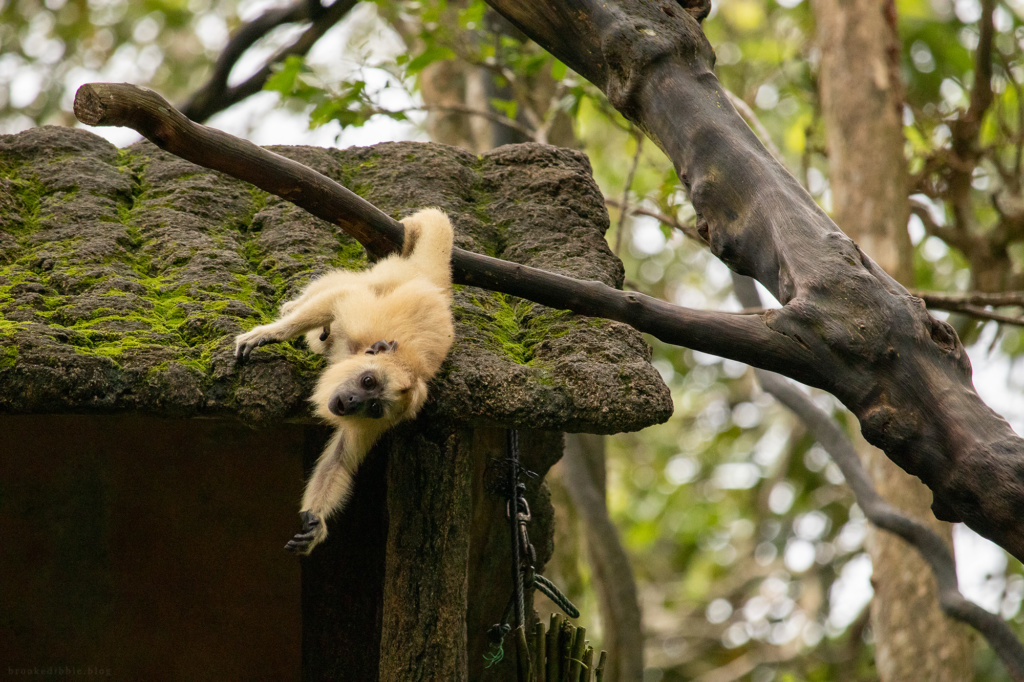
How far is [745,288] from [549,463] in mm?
3267

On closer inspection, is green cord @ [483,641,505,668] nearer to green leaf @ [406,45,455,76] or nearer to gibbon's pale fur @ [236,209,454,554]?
gibbon's pale fur @ [236,209,454,554]

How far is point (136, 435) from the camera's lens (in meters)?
4.93

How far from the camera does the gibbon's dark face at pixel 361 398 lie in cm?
375

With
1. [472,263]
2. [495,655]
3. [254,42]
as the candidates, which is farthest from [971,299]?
[254,42]

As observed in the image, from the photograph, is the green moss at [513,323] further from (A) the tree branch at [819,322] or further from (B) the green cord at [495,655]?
(B) the green cord at [495,655]

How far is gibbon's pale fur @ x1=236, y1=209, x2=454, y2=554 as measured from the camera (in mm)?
3775

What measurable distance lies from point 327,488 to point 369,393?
1.99 ft

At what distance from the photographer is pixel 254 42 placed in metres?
9.73

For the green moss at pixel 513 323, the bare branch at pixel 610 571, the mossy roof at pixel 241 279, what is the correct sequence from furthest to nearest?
1. the bare branch at pixel 610 571
2. the green moss at pixel 513 323
3. the mossy roof at pixel 241 279

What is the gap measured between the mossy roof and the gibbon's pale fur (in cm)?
11

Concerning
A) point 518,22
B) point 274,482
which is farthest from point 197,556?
point 518,22

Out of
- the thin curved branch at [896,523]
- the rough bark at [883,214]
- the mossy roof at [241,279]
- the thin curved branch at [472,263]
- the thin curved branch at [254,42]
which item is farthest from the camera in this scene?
the thin curved branch at [254,42]

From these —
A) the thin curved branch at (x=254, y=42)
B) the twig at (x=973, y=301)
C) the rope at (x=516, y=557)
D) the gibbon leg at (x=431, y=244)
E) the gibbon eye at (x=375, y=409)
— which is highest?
the thin curved branch at (x=254, y=42)

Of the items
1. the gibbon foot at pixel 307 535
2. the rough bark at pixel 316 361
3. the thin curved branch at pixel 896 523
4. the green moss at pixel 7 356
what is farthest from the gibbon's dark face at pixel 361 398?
the thin curved branch at pixel 896 523
